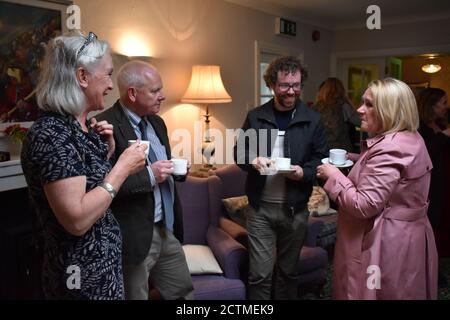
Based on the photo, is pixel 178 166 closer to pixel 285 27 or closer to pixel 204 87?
pixel 204 87

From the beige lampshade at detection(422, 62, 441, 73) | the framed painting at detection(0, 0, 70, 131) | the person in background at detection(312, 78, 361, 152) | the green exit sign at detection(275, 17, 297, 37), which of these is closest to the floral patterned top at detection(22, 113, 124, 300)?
the framed painting at detection(0, 0, 70, 131)

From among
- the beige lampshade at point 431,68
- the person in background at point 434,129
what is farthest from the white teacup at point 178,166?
the beige lampshade at point 431,68

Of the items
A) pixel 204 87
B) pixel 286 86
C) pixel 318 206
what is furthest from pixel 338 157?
pixel 204 87

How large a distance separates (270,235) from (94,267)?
1018 millimetres

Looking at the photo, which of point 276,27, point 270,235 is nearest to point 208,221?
point 270,235

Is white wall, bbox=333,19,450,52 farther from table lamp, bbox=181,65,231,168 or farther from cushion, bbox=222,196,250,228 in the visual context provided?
cushion, bbox=222,196,250,228

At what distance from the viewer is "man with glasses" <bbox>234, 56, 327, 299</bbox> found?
1914mm

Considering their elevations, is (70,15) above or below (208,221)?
above

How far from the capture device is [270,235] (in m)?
1.96

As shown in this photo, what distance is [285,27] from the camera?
4652 mm

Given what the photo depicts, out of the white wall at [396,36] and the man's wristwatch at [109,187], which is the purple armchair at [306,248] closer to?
the man's wristwatch at [109,187]

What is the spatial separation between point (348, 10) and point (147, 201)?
3957 mm
